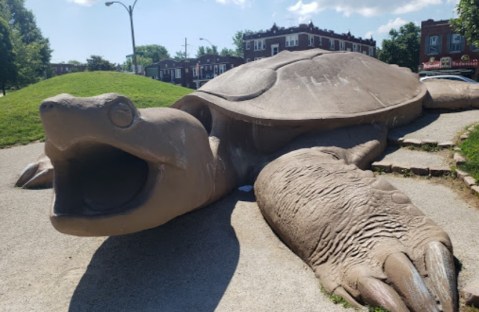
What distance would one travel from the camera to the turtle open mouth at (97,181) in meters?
2.19

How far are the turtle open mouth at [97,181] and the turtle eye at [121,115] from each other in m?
0.25

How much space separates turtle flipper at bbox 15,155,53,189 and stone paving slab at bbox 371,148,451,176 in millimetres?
3751

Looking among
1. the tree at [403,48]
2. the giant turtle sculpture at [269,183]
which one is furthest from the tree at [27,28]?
the giant turtle sculpture at [269,183]

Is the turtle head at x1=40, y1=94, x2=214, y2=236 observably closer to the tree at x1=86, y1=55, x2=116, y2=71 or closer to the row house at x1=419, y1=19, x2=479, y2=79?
the row house at x1=419, y1=19, x2=479, y2=79

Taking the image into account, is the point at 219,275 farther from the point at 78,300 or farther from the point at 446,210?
the point at 446,210

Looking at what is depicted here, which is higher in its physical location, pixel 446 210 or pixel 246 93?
pixel 246 93

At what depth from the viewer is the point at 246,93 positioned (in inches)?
154

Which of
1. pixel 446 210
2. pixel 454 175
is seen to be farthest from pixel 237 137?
pixel 454 175

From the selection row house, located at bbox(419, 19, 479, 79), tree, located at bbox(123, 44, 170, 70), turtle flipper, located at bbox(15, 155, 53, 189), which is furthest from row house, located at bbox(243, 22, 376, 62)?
tree, located at bbox(123, 44, 170, 70)

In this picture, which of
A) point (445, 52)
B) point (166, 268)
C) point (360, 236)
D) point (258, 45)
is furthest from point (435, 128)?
point (258, 45)

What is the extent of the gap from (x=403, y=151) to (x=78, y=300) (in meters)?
3.78

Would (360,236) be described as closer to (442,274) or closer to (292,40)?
(442,274)

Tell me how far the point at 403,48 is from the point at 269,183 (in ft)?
146

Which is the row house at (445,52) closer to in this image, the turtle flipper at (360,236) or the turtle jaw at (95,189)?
the turtle flipper at (360,236)
